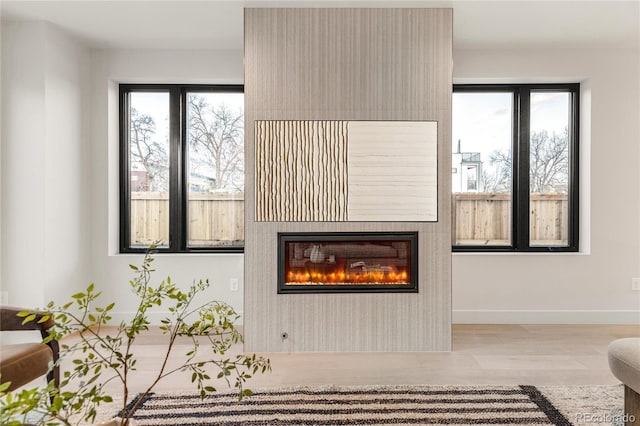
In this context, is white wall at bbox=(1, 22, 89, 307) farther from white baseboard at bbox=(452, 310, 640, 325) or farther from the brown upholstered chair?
white baseboard at bbox=(452, 310, 640, 325)

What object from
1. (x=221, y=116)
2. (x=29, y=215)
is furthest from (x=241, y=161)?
(x=29, y=215)

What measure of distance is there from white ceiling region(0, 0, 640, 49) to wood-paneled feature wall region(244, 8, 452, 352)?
0.18 metres

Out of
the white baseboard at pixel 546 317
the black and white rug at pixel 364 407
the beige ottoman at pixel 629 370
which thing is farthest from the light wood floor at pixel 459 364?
the beige ottoman at pixel 629 370

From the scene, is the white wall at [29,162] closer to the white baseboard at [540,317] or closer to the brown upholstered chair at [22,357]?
the white baseboard at [540,317]

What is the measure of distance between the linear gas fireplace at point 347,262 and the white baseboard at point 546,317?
124cm

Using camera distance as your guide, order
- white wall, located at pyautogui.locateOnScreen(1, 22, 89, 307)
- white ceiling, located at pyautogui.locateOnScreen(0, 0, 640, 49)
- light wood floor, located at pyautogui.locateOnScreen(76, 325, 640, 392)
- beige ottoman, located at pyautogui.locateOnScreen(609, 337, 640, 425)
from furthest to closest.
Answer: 1. white wall, located at pyautogui.locateOnScreen(1, 22, 89, 307)
2. white ceiling, located at pyautogui.locateOnScreen(0, 0, 640, 49)
3. light wood floor, located at pyautogui.locateOnScreen(76, 325, 640, 392)
4. beige ottoman, located at pyautogui.locateOnScreen(609, 337, 640, 425)

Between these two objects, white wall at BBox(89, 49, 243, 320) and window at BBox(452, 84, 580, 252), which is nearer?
white wall at BBox(89, 49, 243, 320)

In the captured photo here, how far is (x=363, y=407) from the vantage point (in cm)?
257

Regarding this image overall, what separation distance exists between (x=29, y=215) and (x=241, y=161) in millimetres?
1855

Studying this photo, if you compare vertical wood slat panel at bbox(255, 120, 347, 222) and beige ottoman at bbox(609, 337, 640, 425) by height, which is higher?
vertical wood slat panel at bbox(255, 120, 347, 222)

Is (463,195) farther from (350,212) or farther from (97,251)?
(97,251)

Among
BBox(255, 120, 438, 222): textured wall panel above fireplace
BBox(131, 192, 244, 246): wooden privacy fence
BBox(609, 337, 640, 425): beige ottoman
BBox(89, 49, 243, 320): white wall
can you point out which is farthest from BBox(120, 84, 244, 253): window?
BBox(609, 337, 640, 425): beige ottoman

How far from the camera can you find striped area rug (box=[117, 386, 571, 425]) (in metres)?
2.42

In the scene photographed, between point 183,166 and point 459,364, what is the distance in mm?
3042
